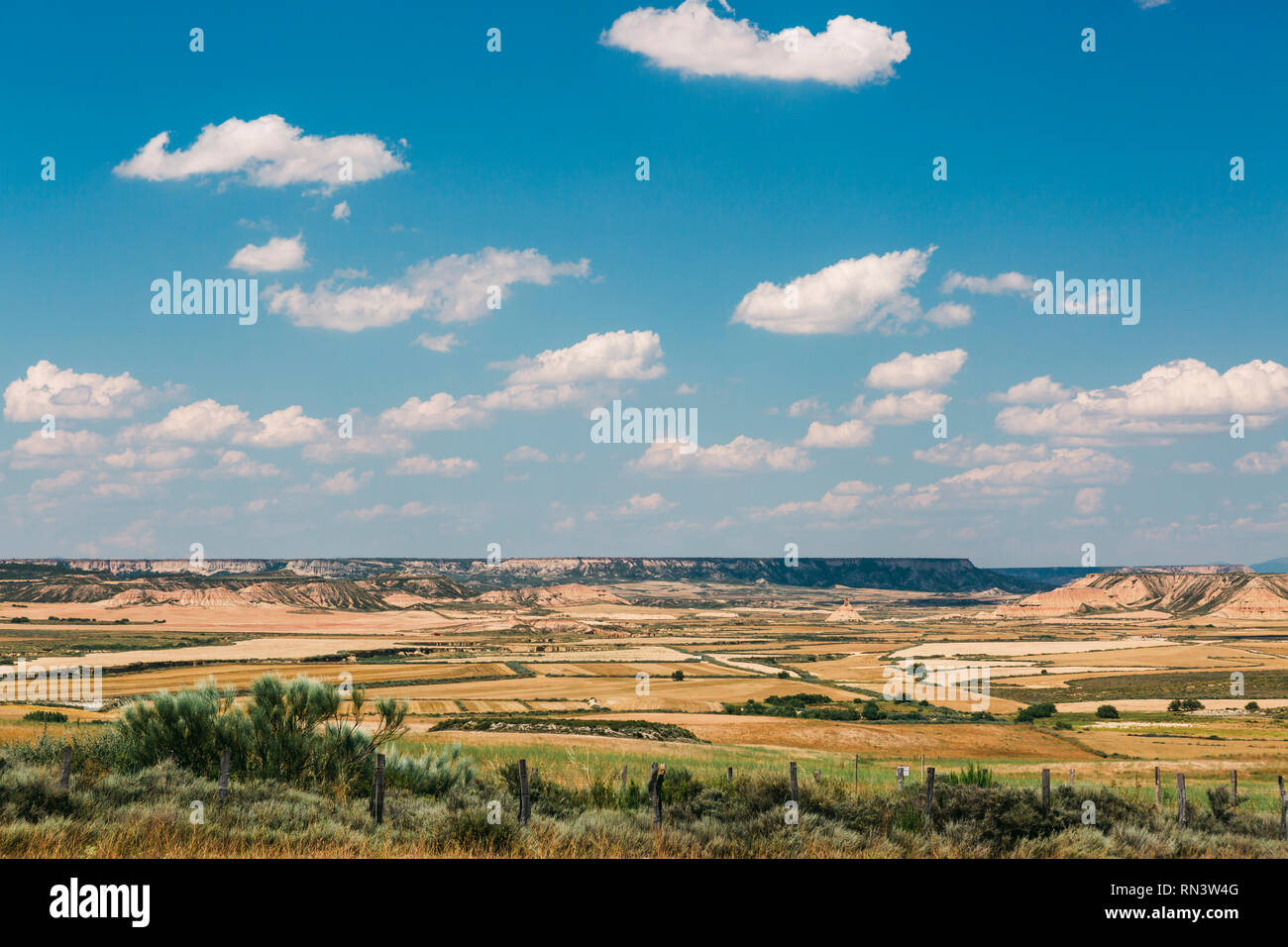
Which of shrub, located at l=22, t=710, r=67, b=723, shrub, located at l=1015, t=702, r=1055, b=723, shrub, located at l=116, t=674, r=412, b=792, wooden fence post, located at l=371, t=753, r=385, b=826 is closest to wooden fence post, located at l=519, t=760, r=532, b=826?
wooden fence post, located at l=371, t=753, r=385, b=826

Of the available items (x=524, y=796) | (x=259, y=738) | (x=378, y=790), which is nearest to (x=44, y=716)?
(x=259, y=738)

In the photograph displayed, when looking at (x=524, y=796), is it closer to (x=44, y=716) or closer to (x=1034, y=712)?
(x=44, y=716)

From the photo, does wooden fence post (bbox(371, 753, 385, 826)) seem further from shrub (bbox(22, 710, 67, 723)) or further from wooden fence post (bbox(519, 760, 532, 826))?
shrub (bbox(22, 710, 67, 723))

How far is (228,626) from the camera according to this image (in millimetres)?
195125

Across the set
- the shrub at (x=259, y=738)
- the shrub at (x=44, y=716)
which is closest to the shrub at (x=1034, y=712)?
the shrub at (x=44, y=716)

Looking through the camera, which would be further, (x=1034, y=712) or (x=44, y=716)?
(x=1034, y=712)

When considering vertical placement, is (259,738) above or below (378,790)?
below

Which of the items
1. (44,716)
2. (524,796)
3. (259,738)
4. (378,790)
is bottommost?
(44,716)

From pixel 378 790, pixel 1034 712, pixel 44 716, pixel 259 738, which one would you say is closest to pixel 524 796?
pixel 378 790

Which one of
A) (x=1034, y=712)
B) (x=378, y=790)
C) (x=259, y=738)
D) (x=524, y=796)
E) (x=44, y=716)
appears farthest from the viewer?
(x=1034, y=712)

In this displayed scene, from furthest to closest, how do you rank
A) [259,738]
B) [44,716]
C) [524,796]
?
[44,716] < [259,738] < [524,796]
